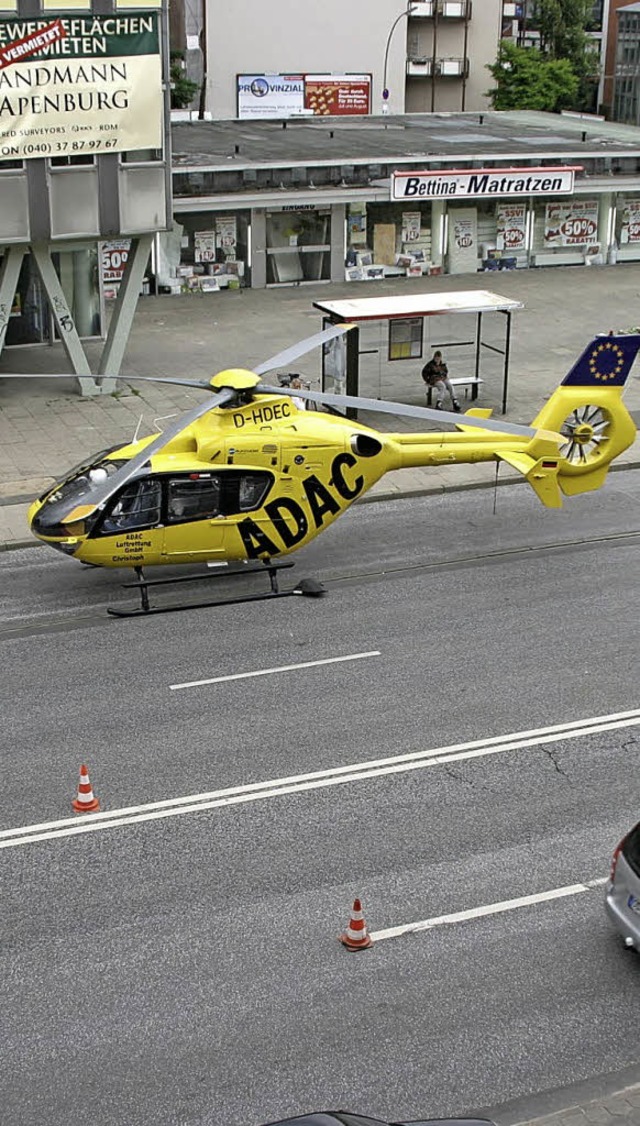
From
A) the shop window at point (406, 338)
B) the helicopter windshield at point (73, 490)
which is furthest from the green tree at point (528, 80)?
the helicopter windshield at point (73, 490)

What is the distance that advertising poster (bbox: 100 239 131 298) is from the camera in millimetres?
35844

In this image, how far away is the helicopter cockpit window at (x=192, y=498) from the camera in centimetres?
1897

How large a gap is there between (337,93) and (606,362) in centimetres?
6687

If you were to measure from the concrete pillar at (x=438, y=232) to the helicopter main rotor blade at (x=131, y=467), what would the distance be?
23329 millimetres

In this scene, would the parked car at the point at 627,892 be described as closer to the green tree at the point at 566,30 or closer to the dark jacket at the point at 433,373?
the dark jacket at the point at 433,373

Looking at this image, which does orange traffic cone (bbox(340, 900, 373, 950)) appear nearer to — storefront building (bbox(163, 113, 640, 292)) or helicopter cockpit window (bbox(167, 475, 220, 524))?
helicopter cockpit window (bbox(167, 475, 220, 524))

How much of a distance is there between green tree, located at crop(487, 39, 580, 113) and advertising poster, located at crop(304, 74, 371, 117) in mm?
7787

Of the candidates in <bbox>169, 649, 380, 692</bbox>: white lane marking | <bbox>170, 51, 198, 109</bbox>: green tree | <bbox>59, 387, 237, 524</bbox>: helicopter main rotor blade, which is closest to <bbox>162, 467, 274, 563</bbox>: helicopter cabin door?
<bbox>59, 387, 237, 524</bbox>: helicopter main rotor blade

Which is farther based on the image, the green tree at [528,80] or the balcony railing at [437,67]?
the balcony railing at [437,67]

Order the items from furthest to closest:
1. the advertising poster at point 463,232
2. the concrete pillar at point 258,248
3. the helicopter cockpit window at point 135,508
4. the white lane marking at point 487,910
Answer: the advertising poster at point 463,232 → the concrete pillar at point 258,248 → the helicopter cockpit window at point 135,508 → the white lane marking at point 487,910

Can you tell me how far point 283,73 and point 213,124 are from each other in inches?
1349

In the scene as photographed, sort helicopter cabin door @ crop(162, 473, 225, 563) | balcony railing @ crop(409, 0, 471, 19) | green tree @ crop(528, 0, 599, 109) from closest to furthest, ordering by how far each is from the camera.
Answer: helicopter cabin door @ crop(162, 473, 225, 563)
green tree @ crop(528, 0, 599, 109)
balcony railing @ crop(409, 0, 471, 19)

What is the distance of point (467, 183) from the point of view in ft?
124

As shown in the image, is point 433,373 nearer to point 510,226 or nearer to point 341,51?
point 510,226
